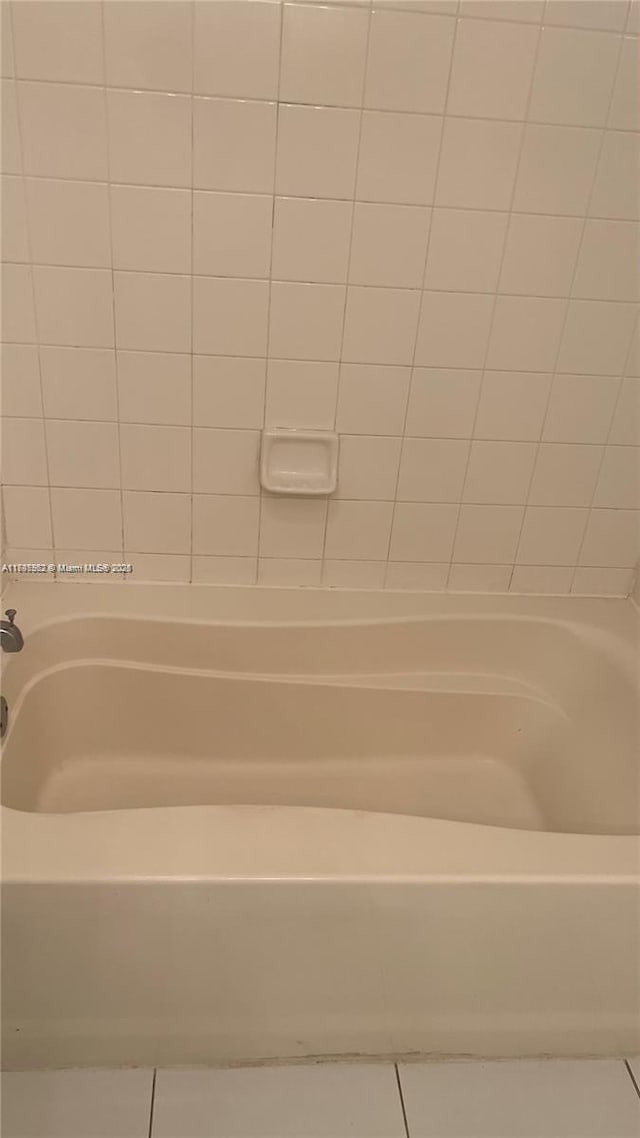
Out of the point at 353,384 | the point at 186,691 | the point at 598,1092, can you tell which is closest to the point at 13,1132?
the point at 186,691

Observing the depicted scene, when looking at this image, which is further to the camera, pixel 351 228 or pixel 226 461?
pixel 226 461

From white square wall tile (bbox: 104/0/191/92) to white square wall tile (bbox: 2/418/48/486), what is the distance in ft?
1.96

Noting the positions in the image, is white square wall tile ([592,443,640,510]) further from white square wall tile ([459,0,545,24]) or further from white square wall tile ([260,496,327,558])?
white square wall tile ([459,0,545,24])

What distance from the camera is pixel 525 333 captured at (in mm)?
1533

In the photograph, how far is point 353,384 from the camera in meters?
1.55

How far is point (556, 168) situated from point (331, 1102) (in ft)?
5.18

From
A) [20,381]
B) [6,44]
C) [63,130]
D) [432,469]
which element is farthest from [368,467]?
[6,44]

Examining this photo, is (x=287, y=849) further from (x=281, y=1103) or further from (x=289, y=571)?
(x=289, y=571)

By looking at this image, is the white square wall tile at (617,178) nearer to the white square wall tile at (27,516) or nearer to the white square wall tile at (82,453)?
the white square wall tile at (82,453)

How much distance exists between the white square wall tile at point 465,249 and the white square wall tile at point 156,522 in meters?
0.63

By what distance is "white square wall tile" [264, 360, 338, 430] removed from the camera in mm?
1533

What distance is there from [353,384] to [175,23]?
63cm

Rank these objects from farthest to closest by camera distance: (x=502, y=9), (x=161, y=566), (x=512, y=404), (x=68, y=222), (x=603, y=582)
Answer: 1. (x=603, y=582)
2. (x=161, y=566)
3. (x=512, y=404)
4. (x=68, y=222)
5. (x=502, y=9)

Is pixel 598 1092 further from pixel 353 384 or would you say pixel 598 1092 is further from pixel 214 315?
pixel 214 315
